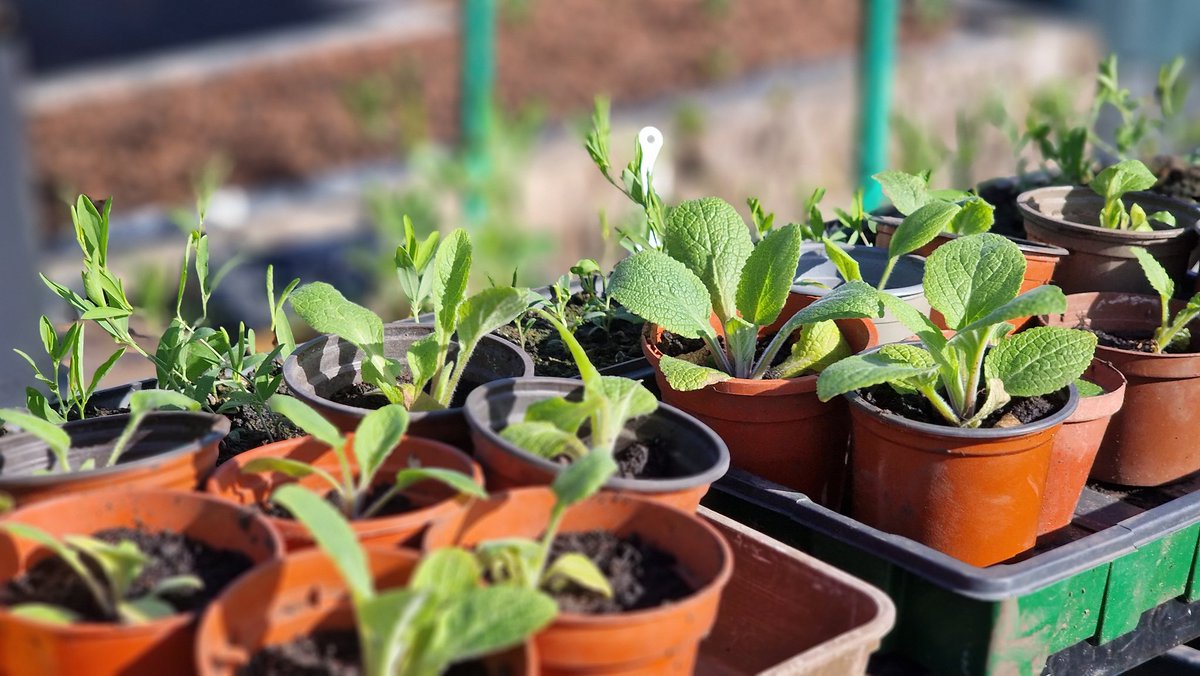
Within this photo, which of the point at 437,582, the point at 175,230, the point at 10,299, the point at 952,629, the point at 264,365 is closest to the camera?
the point at 437,582

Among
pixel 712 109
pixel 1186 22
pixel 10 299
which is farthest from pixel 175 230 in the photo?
pixel 1186 22

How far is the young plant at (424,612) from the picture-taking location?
81 cm

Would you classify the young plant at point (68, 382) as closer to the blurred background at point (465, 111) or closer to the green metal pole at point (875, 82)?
the blurred background at point (465, 111)

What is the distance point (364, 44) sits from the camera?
638 cm

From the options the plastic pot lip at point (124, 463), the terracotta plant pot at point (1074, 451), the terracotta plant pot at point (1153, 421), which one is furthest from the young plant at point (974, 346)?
the plastic pot lip at point (124, 463)

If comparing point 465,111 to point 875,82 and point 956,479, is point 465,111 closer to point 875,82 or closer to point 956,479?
point 875,82

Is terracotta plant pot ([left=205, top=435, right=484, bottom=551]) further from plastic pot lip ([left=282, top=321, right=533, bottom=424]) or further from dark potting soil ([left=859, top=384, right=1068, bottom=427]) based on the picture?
dark potting soil ([left=859, top=384, right=1068, bottom=427])

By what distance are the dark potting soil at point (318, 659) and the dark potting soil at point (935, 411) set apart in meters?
0.60

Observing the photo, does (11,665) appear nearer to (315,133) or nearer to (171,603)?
(171,603)

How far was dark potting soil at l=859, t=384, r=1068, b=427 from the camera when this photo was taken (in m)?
1.31

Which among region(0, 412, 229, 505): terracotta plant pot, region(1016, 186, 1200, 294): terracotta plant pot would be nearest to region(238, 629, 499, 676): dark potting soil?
region(0, 412, 229, 505): terracotta plant pot

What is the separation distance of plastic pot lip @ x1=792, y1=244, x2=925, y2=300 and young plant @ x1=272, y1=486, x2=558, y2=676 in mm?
688

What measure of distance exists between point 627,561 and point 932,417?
457mm

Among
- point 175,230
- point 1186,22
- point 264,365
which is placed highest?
point 1186,22
